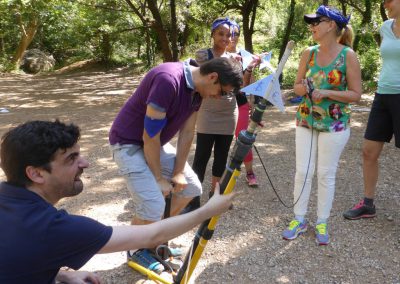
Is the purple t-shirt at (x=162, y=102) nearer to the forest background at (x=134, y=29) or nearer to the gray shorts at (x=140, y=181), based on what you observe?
the gray shorts at (x=140, y=181)

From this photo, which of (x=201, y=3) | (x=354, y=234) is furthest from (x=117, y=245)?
(x=201, y=3)

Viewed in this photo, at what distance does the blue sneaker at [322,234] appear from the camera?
3120mm

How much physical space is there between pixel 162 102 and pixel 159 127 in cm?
15

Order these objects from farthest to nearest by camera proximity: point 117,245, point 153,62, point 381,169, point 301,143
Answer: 1. point 153,62
2. point 381,169
3. point 301,143
4. point 117,245

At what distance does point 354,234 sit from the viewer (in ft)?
10.8

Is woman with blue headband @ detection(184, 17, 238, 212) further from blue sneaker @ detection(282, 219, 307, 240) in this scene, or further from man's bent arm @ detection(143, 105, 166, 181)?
man's bent arm @ detection(143, 105, 166, 181)

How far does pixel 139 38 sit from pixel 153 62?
3026mm

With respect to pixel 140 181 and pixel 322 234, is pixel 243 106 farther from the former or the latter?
pixel 140 181

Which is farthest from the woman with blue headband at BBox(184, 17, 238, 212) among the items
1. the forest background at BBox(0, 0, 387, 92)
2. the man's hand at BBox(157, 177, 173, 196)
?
the forest background at BBox(0, 0, 387, 92)

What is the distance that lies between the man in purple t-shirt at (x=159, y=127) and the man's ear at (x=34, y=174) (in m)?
0.89

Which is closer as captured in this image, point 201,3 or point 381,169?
point 381,169

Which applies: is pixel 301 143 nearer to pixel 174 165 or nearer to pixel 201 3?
pixel 174 165

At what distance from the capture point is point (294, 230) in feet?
10.5

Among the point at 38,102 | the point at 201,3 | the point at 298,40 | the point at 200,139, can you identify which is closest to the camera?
the point at 200,139
